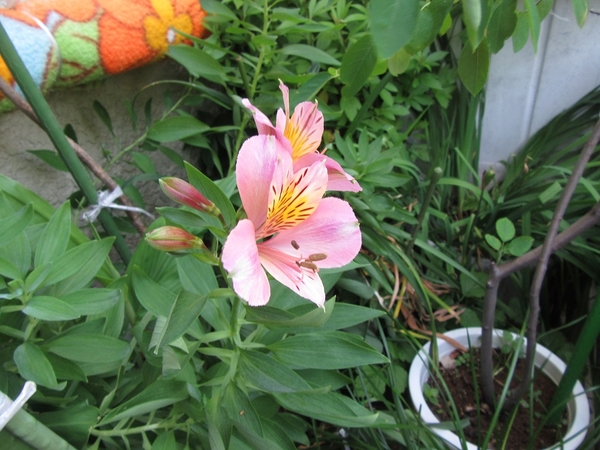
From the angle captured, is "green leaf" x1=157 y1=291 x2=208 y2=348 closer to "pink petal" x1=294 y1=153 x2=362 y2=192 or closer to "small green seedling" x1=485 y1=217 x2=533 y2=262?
"pink petal" x1=294 y1=153 x2=362 y2=192

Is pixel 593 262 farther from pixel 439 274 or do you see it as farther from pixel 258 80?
pixel 258 80

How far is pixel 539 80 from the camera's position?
4.54 feet

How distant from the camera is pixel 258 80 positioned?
38.5 inches

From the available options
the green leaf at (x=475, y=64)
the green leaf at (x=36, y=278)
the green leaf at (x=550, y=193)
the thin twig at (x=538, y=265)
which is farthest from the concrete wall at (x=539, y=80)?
the green leaf at (x=36, y=278)

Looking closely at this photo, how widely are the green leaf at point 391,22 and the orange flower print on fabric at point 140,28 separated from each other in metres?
0.63

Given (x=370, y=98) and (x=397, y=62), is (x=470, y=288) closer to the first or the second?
(x=370, y=98)

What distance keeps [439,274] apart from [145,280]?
2.76 ft

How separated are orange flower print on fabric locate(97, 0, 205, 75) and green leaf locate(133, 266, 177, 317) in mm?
528

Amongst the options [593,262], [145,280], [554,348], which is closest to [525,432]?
[554,348]

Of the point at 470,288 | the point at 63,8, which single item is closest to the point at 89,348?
the point at 63,8

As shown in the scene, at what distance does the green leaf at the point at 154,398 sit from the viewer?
453 mm

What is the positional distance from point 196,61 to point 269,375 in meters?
0.63

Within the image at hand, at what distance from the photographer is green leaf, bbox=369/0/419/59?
0.38 meters

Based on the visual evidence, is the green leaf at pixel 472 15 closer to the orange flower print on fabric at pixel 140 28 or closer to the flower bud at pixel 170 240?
the flower bud at pixel 170 240
